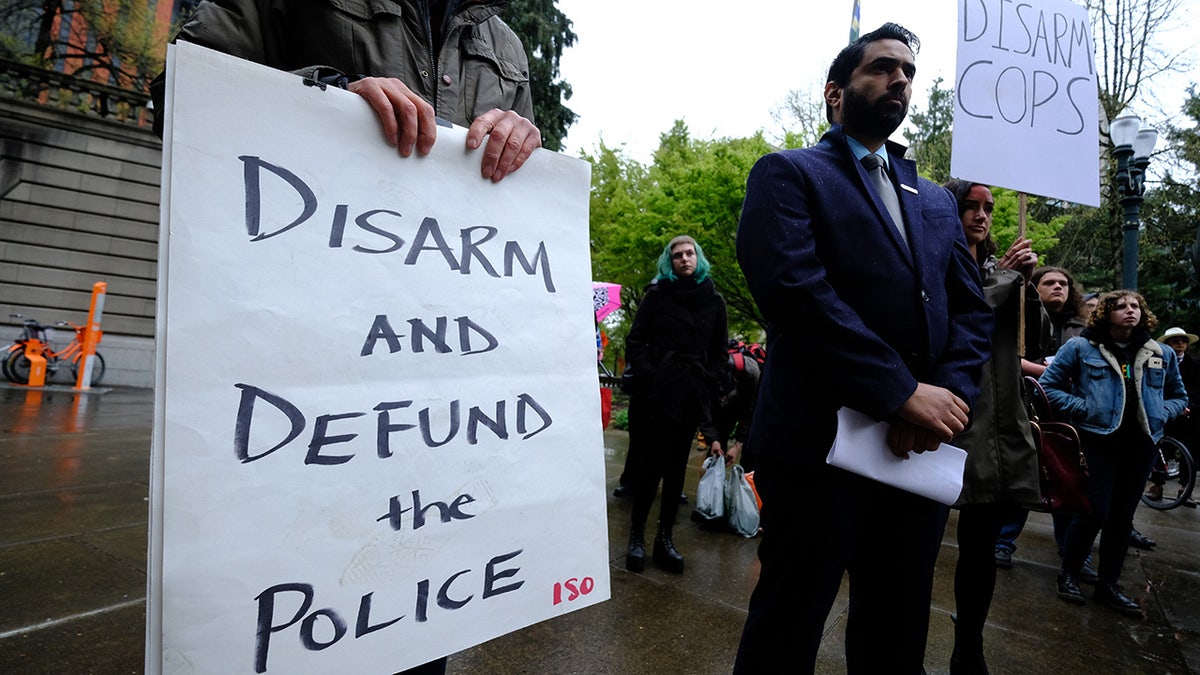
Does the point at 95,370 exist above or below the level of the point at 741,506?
below

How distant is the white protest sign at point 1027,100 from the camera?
8.54 ft

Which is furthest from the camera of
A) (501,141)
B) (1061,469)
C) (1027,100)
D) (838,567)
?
(1061,469)

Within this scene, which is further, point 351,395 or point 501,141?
point 501,141

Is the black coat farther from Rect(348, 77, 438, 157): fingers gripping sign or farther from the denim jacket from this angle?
Rect(348, 77, 438, 157): fingers gripping sign

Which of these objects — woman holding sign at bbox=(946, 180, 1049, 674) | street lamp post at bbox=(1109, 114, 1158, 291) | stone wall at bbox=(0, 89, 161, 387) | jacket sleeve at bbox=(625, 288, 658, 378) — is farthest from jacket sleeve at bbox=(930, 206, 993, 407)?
stone wall at bbox=(0, 89, 161, 387)

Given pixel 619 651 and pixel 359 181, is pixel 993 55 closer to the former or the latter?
pixel 359 181

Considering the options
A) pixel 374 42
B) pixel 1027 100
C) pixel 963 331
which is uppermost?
pixel 1027 100

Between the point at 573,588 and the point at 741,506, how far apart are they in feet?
11.1

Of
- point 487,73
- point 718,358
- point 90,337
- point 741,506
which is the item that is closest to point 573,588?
point 487,73

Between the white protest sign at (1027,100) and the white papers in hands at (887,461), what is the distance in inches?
54.3

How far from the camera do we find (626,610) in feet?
10.2

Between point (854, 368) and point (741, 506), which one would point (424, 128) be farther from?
point (741, 506)

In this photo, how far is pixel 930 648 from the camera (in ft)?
9.50

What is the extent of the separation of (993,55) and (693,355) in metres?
2.07
